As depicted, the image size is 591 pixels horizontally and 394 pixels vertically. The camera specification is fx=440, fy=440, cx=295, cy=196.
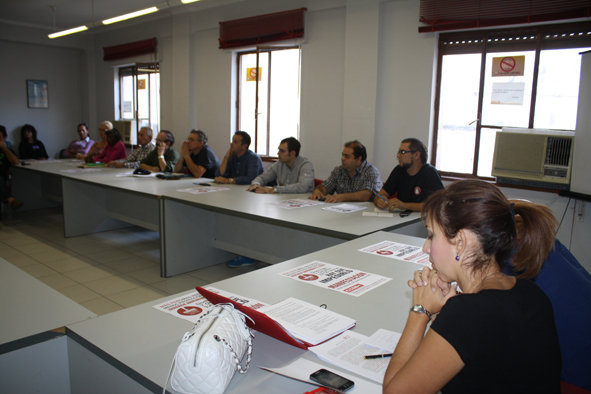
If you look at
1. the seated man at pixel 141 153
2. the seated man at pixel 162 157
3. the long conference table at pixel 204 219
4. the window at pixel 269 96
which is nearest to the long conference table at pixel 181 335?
the long conference table at pixel 204 219

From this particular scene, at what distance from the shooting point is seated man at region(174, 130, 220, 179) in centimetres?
502

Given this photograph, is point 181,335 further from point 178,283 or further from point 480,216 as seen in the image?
point 178,283

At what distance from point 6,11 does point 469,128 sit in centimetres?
793

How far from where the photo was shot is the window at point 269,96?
6254 millimetres

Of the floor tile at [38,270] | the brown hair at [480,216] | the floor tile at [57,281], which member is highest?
the brown hair at [480,216]

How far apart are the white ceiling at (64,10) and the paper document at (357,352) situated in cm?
620

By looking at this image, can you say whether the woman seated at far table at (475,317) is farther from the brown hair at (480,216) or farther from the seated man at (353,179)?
the seated man at (353,179)

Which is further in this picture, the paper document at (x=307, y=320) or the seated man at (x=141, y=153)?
the seated man at (x=141, y=153)

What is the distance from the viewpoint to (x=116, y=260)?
4.23 m

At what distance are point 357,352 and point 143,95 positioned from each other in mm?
8271

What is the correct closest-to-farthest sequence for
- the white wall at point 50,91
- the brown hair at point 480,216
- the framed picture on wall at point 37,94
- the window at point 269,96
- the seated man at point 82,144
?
the brown hair at point 480,216 < the window at point 269,96 < the seated man at point 82,144 < the white wall at point 50,91 < the framed picture on wall at point 37,94

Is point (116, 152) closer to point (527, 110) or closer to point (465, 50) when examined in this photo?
point (465, 50)

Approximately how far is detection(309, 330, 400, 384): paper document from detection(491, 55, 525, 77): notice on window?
4.13m

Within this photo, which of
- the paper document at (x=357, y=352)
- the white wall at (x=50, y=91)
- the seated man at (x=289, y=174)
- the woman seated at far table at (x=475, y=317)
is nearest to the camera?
the woman seated at far table at (x=475, y=317)
